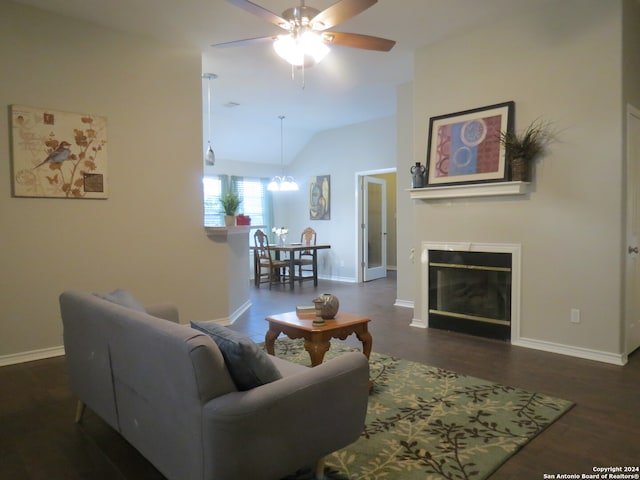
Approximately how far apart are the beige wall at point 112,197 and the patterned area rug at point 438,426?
2455 millimetres

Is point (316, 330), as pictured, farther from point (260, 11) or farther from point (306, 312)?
point (260, 11)

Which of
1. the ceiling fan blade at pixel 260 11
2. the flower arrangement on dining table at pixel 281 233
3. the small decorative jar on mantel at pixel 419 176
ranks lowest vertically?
the flower arrangement on dining table at pixel 281 233

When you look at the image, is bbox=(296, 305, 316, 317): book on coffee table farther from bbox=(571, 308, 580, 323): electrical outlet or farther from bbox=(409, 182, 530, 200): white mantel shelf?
bbox=(571, 308, 580, 323): electrical outlet

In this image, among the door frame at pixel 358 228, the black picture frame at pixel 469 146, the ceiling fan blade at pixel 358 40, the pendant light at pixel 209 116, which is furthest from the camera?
the door frame at pixel 358 228

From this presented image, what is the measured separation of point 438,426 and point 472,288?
222cm

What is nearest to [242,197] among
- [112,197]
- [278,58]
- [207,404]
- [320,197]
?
[320,197]

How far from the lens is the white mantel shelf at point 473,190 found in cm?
378

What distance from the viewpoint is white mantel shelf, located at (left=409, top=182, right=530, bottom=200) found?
149 inches

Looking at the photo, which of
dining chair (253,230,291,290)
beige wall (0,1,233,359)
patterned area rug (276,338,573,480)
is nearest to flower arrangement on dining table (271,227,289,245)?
dining chair (253,230,291,290)

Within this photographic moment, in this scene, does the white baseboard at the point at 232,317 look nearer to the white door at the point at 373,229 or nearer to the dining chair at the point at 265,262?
the dining chair at the point at 265,262

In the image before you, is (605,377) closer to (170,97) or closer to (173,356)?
(173,356)

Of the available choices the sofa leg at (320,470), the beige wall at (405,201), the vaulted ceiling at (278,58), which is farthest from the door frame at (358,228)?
the sofa leg at (320,470)

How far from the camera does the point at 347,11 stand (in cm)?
261

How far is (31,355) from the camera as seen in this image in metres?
3.62
